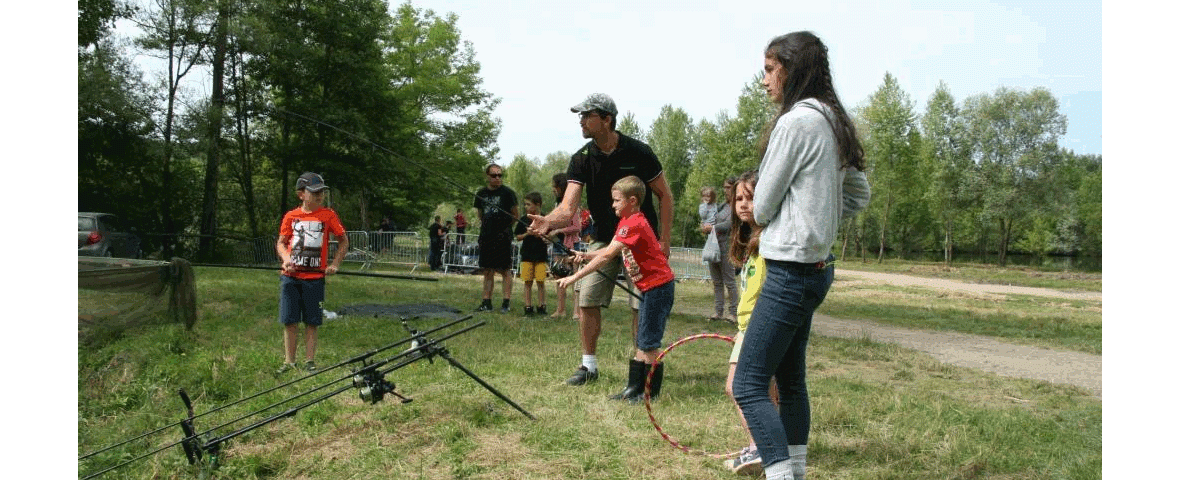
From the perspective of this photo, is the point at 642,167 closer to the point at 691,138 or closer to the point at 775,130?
the point at 775,130

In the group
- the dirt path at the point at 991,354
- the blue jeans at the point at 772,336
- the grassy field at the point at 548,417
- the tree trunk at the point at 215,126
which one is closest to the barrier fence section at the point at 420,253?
the tree trunk at the point at 215,126

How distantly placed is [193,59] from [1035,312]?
19.2 m

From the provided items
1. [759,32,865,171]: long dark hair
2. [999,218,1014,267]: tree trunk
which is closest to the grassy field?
[759,32,865,171]: long dark hair

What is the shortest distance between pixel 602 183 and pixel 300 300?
2611 mm

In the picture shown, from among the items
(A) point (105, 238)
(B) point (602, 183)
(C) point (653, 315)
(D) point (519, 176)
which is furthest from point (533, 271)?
(D) point (519, 176)

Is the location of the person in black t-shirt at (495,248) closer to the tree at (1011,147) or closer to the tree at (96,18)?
the tree at (96,18)

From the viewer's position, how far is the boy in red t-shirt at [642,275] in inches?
197

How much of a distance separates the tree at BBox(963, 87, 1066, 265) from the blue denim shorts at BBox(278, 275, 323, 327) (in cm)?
4273

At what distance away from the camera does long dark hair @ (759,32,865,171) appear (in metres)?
2.94

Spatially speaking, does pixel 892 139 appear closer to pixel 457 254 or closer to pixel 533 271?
pixel 457 254

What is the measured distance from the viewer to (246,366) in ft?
19.9

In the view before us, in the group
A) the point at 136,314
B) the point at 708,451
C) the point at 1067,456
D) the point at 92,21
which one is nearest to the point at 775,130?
the point at 708,451

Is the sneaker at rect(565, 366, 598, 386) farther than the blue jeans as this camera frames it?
Yes

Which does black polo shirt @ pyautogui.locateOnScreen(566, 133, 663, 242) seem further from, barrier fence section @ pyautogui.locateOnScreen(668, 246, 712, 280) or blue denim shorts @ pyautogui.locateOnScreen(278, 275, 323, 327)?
barrier fence section @ pyautogui.locateOnScreen(668, 246, 712, 280)
